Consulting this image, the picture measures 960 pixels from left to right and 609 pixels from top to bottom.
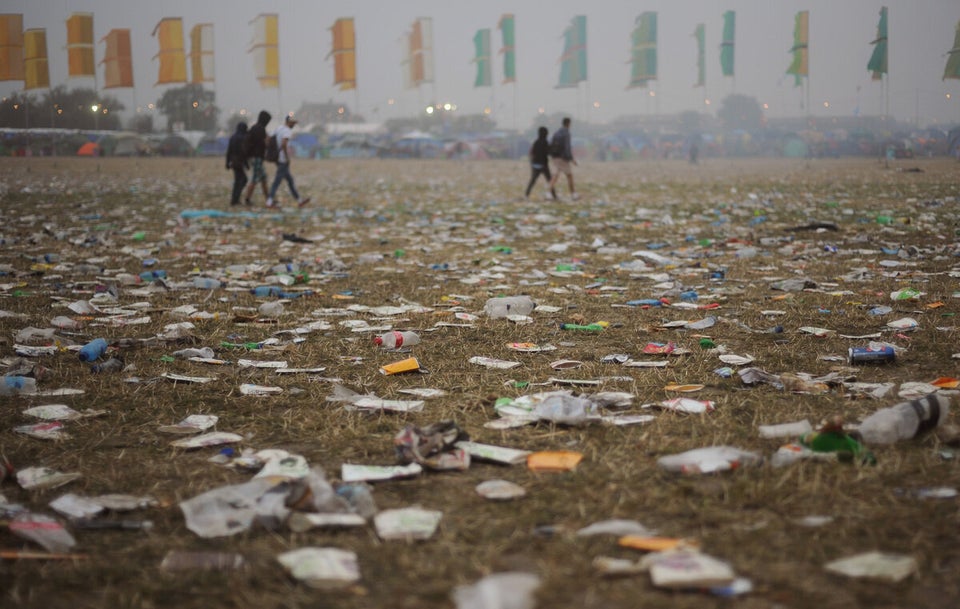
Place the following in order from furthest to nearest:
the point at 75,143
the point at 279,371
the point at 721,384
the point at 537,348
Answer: the point at 75,143, the point at 537,348, the point at 279,371, the point at 721,384

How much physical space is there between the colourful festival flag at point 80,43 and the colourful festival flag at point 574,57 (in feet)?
85.9

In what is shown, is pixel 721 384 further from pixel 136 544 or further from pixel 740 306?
pixel 136 544

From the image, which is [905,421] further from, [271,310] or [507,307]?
[271,310]

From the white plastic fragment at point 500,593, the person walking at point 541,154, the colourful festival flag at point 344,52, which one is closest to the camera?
the white plastic fragment at point 500,593

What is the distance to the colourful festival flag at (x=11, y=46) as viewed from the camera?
18.3 meters

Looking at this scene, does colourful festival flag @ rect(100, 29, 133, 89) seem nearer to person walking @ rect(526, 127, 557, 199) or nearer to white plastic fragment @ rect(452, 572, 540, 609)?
person walking @ rect(526, 127, 557, 199)

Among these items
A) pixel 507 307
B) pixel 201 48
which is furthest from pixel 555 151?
pixel 201 48

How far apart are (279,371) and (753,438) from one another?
223 cm

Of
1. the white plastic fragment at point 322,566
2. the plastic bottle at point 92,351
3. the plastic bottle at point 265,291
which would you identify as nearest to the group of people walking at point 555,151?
the plastic bottle at point 265,291

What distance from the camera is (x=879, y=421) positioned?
2670 millimetres

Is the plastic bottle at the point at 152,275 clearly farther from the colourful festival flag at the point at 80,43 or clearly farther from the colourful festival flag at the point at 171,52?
the colourful festival flag at the point at 171,52

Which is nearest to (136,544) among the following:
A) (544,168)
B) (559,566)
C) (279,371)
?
(559,566)

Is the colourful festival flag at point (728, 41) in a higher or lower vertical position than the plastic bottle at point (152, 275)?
higher

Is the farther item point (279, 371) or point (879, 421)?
point (279, 371)
